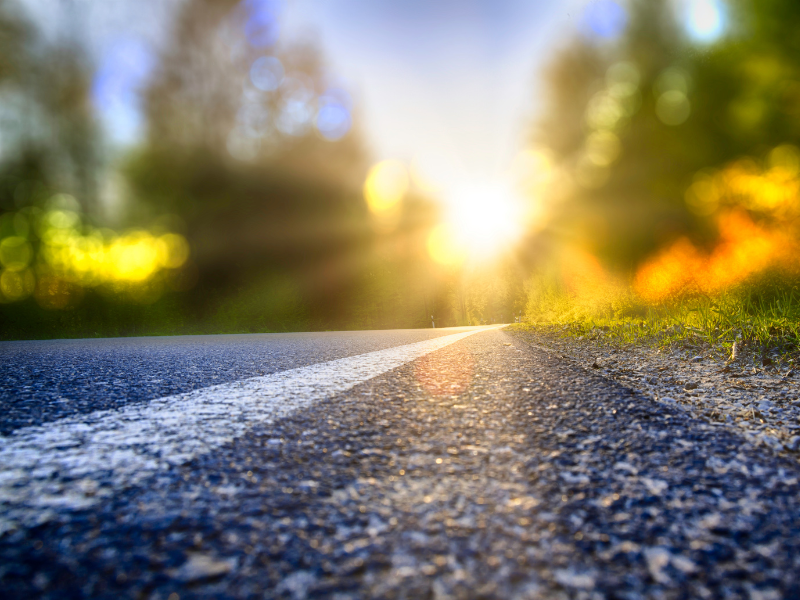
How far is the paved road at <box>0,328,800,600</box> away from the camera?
2.20 feet

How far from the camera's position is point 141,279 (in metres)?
14.9

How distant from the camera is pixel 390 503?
929mm

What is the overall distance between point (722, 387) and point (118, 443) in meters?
2.72

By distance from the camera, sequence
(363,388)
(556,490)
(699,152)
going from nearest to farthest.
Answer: (556,490) → (363,388) → (699,152)

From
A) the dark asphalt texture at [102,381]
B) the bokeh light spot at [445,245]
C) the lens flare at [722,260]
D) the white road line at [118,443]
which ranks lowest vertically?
the white road line at [118,443]

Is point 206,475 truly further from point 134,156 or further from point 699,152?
point 134,156

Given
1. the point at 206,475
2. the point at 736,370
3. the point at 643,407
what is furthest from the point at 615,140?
the point at 206,475

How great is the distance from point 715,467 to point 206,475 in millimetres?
1314

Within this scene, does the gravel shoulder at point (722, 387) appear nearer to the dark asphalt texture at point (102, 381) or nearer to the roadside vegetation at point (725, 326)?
the roadside vegetation at point (725, 326)

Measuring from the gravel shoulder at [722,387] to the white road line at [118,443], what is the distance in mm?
1612

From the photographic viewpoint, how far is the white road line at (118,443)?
0.95 metres

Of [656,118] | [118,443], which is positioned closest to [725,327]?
[656,118]

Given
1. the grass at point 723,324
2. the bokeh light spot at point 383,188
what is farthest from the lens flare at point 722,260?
the bokeh light spot at point 383,188

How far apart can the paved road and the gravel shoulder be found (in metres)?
0.15
